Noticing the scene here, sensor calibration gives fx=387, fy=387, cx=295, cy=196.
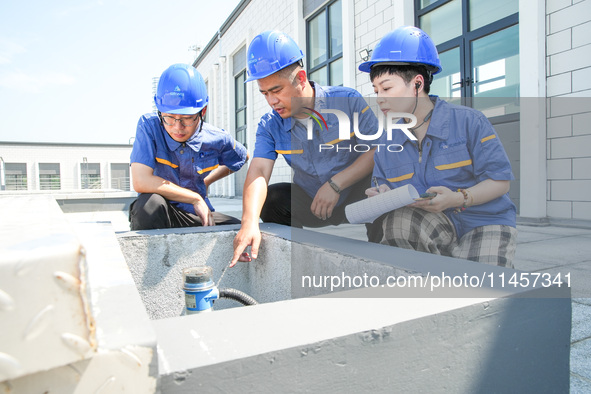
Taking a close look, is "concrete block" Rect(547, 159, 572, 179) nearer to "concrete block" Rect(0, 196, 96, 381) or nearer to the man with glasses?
the man with glasses

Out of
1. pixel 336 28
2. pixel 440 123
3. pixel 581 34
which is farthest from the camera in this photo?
pixel 336 28

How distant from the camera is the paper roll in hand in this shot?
6.09ft

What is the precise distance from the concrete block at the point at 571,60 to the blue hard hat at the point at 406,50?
2.89 metres

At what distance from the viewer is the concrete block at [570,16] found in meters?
3.81

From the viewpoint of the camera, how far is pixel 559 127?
4113 millimetres

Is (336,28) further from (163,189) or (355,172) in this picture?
(163,189)

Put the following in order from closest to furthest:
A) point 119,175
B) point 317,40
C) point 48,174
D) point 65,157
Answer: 1. point 317,40
2. point 65,157
3. point 48,174
4. point 119,175

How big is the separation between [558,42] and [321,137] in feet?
10.5

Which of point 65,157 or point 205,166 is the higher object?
point 65,157

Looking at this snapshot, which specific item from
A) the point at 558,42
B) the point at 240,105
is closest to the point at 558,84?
the point at 558,42

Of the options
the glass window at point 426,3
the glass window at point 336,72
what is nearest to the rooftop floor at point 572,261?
the glass window at point 426,3

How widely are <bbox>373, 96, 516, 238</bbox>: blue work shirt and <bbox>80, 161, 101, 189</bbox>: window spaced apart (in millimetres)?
28817

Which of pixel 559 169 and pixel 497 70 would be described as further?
pixel 497 70

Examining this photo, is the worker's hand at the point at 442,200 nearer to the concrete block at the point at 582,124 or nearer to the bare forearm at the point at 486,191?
the bare forearm at the point at 486,191
